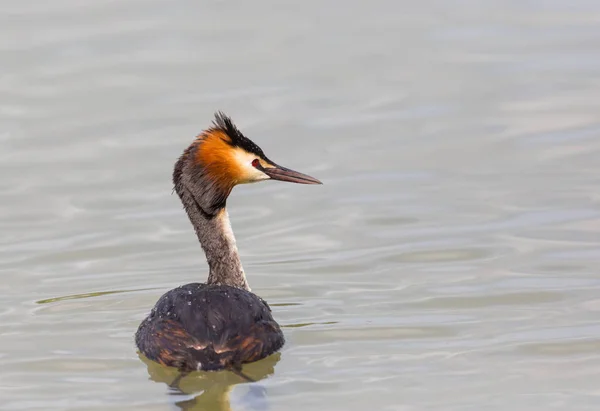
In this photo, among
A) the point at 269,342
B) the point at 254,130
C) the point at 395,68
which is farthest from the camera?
the point at 395,68

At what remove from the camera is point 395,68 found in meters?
13.6

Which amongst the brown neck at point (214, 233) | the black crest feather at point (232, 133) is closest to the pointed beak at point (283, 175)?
the black crest feather at point (232, 133)

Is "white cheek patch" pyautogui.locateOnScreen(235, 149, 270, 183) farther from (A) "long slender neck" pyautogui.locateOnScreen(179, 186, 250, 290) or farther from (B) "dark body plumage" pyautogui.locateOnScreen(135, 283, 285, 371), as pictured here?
(B) "dark body plumage" pyautogui.locateOnScreen(135, 283, 285, 371)

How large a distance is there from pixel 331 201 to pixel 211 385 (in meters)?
3.70

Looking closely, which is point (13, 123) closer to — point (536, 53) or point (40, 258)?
point (40, 258)

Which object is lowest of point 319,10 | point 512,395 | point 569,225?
point 512,395

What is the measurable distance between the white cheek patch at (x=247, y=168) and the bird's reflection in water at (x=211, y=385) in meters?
1.38

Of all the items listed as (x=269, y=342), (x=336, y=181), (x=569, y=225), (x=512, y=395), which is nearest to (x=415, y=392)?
(x=512, y=395)

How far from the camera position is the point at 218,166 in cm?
870

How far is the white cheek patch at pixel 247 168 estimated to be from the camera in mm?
8727

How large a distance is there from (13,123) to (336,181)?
334cm

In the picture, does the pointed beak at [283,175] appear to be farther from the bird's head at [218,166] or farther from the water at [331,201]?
the water at [331,201]

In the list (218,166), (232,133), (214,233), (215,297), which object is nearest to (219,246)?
(214,233)

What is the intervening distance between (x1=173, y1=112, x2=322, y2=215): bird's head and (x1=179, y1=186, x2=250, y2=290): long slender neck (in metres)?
0.05
